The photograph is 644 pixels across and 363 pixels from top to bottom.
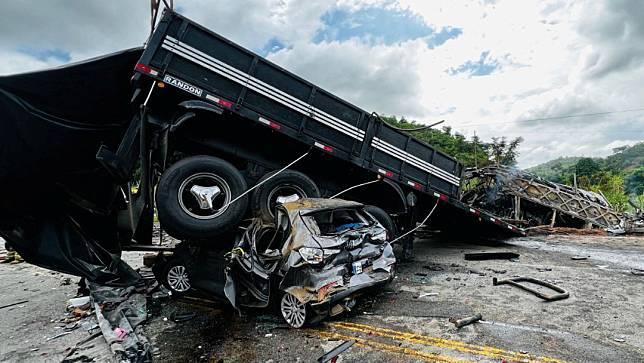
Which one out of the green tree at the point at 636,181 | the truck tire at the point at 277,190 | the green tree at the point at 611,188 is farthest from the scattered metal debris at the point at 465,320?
the green tree at the point at 636,181

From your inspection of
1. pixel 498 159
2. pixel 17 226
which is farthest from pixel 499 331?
pixel 498 159

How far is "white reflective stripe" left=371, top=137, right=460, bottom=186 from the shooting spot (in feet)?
20.9

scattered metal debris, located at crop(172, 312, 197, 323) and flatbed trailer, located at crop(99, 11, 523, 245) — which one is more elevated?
flatbed trailer, located at crop(99, 11, 523, 245)

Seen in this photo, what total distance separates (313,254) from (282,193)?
1994 mm

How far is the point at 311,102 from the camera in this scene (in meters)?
5.62

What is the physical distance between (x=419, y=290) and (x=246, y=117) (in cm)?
378

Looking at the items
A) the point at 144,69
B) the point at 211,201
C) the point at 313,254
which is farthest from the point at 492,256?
the point at 144,69

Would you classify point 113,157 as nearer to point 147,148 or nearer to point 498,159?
point 147,148

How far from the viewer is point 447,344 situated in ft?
11.0

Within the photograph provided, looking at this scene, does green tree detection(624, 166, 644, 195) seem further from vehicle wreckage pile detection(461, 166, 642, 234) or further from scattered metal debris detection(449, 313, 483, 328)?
scattered metal debris detection(449, 313, 483, 328)

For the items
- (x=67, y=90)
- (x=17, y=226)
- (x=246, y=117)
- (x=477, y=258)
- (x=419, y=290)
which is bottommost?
(x=17, y=226)

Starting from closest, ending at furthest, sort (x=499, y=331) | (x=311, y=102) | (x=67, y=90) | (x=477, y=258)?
1. (x=499, y=331)
2. (x=67, y=90)
3. (x=311, y=102)
4. (x=477, y=258)

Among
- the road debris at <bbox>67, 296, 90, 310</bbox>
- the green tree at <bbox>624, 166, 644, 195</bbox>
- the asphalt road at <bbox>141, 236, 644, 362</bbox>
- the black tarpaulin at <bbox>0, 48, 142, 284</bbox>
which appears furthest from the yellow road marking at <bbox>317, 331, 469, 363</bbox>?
the green tree at <bbox>624, 166, 644, 195</bbox>

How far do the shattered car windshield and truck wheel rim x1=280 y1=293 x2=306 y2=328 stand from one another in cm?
89
